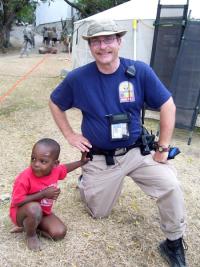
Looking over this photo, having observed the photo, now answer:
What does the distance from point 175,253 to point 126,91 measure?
1.37 meters

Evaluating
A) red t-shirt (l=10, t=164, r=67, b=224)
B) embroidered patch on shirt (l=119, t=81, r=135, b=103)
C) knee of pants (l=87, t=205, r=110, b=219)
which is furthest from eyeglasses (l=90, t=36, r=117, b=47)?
knee of pants (l=87, t=205, r=110, b=219)

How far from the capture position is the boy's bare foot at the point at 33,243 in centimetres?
317

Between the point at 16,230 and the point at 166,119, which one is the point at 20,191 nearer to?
the point at 16,230

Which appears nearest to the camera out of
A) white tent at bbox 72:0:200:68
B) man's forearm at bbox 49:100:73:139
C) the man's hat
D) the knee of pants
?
the man's hat

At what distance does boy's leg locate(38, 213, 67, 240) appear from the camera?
3.28m

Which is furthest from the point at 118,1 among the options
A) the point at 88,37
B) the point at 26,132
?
the point at 88,37

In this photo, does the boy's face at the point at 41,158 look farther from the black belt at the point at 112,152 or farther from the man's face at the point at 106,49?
the man's face at the point at 106,49

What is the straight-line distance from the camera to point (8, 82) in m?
11.3

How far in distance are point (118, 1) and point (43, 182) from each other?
24396mm

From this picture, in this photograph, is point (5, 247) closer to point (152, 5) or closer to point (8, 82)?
point (152, 5)

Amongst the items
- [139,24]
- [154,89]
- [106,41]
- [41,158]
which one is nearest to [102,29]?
[106,41]

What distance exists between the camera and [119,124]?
3211 mm

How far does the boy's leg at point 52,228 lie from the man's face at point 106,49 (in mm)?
1386

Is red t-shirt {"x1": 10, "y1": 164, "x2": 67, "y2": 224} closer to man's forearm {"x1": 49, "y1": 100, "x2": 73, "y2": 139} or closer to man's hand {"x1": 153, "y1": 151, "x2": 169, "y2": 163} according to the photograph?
man's forearm {"x1": 49, "y1": 100, "x2": 73, "y2": 139}
